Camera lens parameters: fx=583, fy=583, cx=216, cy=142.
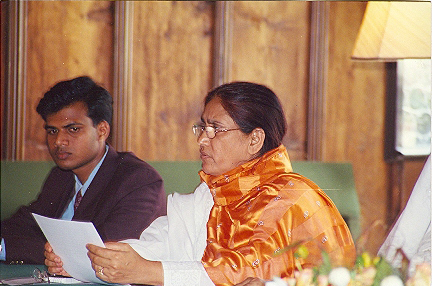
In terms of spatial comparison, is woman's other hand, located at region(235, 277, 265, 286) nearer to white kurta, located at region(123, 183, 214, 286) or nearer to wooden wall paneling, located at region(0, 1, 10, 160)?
white kurta, located at region(123, 183, 214, 286)

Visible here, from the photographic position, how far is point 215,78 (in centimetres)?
192

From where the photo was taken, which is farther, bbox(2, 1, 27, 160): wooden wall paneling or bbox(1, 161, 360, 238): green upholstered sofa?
bbox(2, 1, 27, 160): wooden wall paneling

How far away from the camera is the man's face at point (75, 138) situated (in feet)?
5.63

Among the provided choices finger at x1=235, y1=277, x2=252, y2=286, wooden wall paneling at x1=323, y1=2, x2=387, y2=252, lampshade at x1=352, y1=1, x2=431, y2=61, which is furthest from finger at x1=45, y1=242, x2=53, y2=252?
lampshade at x1=352, y1=1, x2=431, y2=61

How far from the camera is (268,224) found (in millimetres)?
Result: 1488

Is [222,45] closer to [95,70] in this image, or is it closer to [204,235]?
[95,70]

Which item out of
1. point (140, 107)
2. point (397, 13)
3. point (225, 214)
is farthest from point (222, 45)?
point (225, 214)

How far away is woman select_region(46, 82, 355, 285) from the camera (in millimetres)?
1479

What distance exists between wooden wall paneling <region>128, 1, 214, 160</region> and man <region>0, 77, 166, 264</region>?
10 cm

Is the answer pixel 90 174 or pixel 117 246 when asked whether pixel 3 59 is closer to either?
pixel 90 174

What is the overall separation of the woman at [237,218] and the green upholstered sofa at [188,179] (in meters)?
0.06

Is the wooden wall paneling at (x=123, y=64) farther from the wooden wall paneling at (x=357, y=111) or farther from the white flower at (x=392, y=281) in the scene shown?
the white flower at (x=392, y=281)

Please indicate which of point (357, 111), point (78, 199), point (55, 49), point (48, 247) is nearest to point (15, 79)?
point (55, 49)

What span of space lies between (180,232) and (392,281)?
1.95 feet
